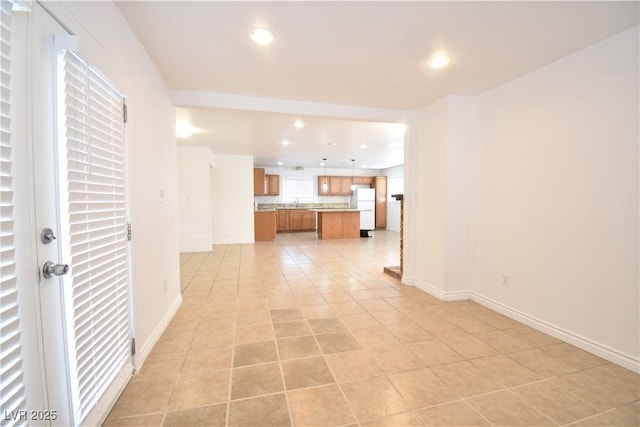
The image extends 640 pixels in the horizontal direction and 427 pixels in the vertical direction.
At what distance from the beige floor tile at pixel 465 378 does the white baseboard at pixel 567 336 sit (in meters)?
1.02

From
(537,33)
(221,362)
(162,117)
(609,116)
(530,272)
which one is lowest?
(221,362)

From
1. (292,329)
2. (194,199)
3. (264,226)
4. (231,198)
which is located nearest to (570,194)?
(292,329)

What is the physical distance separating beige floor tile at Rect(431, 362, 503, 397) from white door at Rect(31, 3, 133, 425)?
2.02m

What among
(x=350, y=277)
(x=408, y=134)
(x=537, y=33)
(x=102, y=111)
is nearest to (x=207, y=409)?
Answer: (x=102, y=111)

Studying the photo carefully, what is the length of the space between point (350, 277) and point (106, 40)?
3679 millimetres

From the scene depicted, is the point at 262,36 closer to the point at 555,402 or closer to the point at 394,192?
the point at 555,402

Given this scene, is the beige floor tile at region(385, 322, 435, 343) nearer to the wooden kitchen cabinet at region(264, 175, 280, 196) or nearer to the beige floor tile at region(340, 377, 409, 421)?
the beige floor tile at region(340, 377, 409, 421)

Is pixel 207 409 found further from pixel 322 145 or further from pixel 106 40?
pixel 322 145

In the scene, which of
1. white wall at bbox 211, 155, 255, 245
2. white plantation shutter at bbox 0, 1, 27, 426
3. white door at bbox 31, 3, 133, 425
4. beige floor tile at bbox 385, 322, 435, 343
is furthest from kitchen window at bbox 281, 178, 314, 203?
white plantation shutter at bbox 0, 1, 27, 426

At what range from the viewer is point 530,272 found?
2555 millimetres

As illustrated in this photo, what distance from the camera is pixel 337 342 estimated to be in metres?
2.26

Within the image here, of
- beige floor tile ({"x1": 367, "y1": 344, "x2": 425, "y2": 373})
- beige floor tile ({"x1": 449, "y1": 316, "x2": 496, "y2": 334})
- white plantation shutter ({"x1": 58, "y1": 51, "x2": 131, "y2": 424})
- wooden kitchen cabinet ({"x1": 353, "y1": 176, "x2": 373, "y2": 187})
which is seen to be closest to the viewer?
white plantation shutter ({"x1": 58, "y1": 51, "x2": 131, "y2": 424})

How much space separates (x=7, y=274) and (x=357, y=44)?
2305 mm

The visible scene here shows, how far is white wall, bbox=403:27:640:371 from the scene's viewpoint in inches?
76.0
